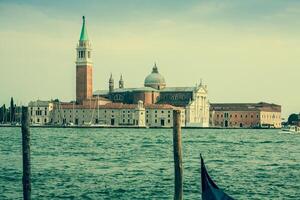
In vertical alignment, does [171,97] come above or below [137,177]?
above

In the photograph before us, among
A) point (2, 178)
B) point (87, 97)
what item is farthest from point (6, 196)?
point (87, 97)

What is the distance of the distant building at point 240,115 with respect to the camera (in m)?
80.9

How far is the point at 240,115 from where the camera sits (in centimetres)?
8112

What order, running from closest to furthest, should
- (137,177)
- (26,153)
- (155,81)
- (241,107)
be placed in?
(26,153) < (137,177) < (155,81) < (241,107)

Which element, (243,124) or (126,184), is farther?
(243,124)

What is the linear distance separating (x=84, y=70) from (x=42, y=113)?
23.5 ft

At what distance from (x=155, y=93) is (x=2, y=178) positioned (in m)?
63.7

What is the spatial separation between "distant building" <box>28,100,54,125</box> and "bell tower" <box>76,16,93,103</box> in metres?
3.50

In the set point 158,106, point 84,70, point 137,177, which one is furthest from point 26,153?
point 84,70

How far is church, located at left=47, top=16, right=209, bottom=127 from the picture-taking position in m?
73.0

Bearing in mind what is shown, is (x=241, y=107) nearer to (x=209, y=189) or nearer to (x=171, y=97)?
(x=171, y=97)

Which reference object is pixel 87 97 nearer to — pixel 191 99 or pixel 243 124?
pixel 191 99

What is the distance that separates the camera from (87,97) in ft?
242

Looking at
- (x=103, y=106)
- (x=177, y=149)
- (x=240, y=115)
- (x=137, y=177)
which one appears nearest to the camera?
(x=177, y=149)
